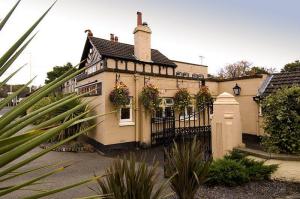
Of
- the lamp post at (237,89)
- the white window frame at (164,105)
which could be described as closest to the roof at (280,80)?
the lamp post at (237,89)

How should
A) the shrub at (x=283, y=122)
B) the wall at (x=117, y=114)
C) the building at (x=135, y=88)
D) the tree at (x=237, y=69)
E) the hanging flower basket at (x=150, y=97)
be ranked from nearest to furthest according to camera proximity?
1. the shrub at (x=283, y=122)
2. the wall at (x=117, y=114)
3. the building at (x=135, y=88)
4. the hanging flower basket at (x=150, y=97)
5. the tree at (x=237, y=69)

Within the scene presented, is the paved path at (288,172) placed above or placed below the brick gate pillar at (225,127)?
below

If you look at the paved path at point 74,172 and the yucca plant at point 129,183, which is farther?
the paved path at point 74,172

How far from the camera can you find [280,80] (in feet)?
42.3

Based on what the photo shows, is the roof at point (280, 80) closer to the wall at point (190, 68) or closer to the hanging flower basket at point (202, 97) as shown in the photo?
the hanging flower basket at point (202, 97)

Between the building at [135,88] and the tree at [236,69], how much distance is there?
80.7 feet

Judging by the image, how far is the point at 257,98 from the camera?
13.1m

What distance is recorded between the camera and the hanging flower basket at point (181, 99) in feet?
41.9

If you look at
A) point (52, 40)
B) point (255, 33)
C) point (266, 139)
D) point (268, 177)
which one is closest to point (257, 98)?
point (255, 33)

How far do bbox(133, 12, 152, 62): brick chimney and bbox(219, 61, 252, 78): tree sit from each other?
87.7ft

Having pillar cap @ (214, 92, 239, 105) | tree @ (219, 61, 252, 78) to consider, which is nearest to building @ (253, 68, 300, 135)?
pillar cap @ (214, 92, 239, 105)

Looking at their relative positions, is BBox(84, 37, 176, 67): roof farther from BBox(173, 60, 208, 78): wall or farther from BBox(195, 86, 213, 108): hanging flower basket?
BBox(195, 86, 213, 108): hanging flower basket

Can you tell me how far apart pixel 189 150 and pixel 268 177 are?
8.57 feet

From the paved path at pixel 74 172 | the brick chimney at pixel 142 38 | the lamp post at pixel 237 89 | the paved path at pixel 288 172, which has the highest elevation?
the brick chimney at pixel 142 38
